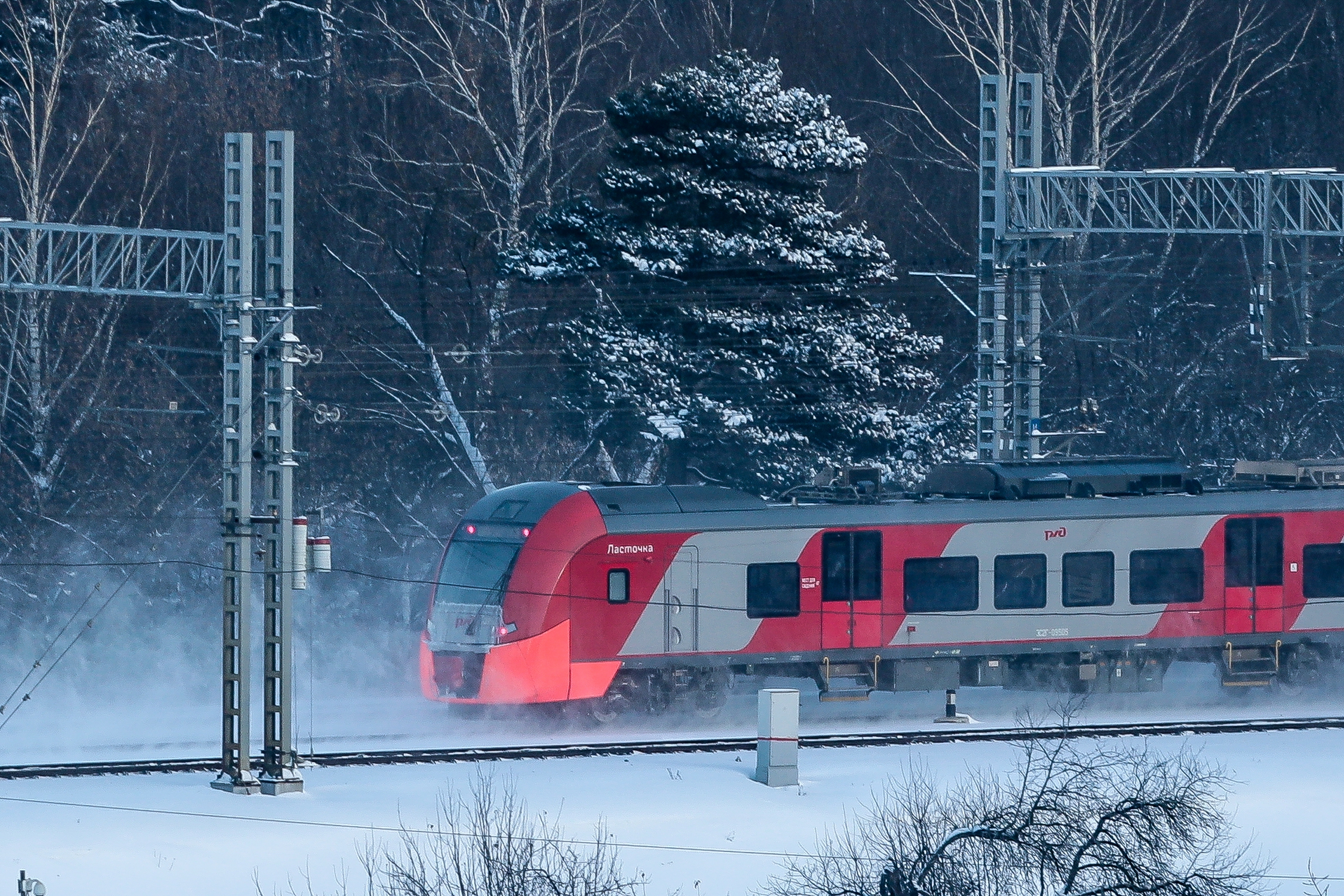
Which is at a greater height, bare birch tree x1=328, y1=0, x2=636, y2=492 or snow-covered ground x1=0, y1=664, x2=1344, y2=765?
bare birch tree x1=328, y1=0, x2=636, y2=492

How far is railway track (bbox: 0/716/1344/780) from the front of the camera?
22500mm

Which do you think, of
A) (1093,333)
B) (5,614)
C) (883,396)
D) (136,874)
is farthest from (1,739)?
(1093,333)

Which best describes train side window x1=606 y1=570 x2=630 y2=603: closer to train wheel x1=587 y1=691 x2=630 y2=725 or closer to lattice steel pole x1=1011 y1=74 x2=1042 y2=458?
train wheel x1=587 y1=691 x2=630 y2=725

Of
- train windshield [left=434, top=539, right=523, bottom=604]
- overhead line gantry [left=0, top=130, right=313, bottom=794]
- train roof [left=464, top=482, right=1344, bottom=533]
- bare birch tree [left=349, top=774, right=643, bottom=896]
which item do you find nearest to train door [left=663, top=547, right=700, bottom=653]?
train roof [left=464, top=482, right=1344, bottom=533]

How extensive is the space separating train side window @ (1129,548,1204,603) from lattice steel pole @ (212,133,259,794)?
12.2 meters

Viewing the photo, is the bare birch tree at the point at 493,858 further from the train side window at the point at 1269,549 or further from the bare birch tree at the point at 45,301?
the bare birch tree at the point at 45,301

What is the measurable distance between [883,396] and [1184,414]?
6548 millimetres

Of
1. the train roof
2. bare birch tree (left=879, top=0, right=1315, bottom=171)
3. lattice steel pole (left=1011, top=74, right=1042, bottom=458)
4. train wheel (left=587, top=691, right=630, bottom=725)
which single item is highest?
bare birch tree (left=879, top=0, right=1315, bottom=171)

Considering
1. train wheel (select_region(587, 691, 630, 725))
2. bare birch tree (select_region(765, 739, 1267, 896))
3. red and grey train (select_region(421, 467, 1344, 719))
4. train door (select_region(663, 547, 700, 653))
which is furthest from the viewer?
train wheel (select_region(587, 691, 630, 725))

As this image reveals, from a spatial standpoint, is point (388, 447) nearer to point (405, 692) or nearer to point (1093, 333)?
point (405, 692)

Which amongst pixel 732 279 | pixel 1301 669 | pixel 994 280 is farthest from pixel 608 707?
pixel 732 279

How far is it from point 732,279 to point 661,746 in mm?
14234

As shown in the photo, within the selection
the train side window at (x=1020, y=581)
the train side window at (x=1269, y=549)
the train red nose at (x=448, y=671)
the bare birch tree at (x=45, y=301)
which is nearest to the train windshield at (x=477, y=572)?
the train red nose at (x=448, y=671)

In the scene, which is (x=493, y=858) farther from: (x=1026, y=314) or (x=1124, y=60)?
(x=1124, y=60)
